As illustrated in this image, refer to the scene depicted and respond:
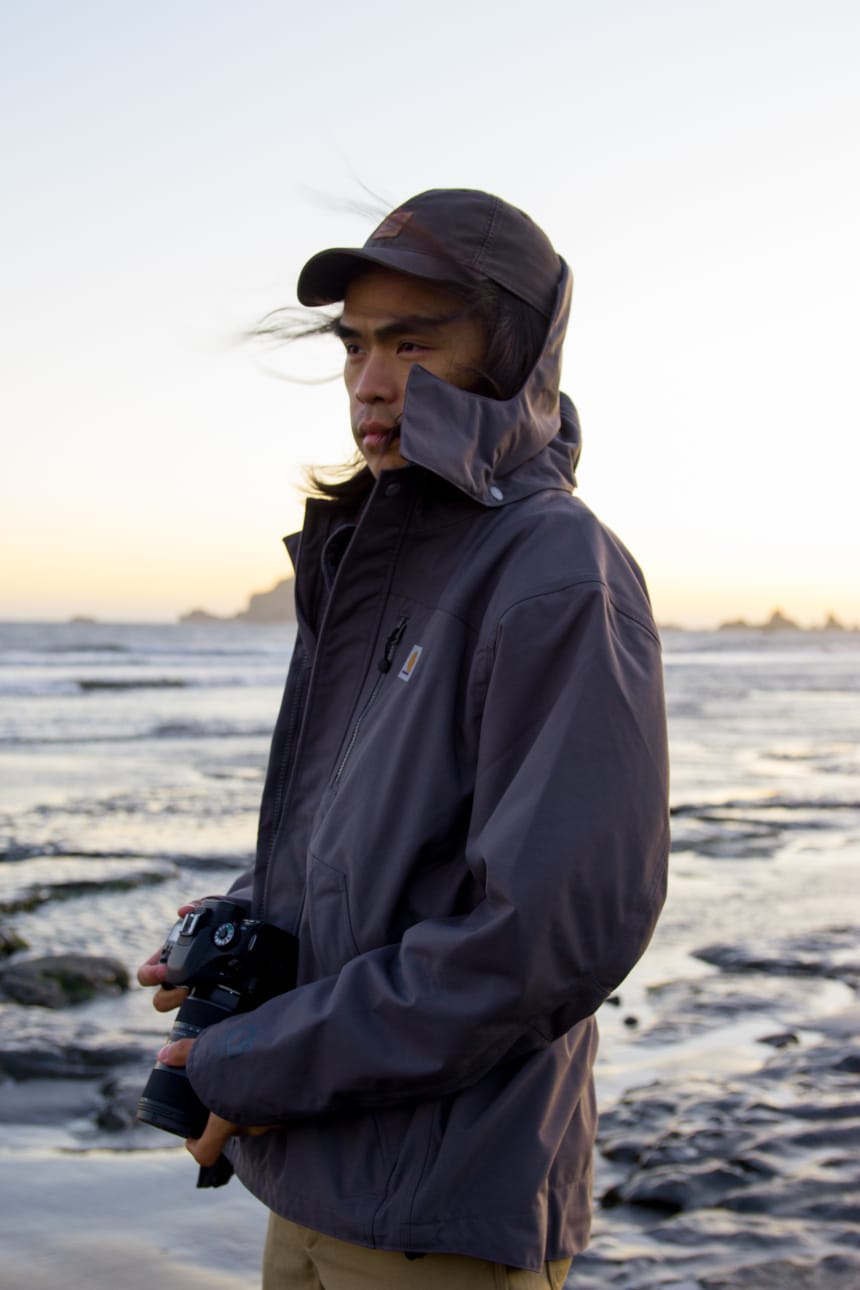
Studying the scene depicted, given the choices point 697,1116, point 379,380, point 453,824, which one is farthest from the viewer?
point 697,1116

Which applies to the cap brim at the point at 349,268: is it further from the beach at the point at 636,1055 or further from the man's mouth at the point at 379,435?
the beach at the point at 636,1055

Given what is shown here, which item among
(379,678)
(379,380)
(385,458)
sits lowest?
(379,678)

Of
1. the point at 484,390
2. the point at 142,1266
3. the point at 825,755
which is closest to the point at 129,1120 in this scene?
the point at 142,1266

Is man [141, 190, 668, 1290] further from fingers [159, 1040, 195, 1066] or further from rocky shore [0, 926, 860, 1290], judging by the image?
rocky shore [0, 926, 860, 1290]

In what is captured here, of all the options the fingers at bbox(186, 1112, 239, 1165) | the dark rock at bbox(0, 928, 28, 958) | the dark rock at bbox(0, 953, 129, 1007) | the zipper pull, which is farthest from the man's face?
the dark rock at bbox(0, 928, 28, 958)

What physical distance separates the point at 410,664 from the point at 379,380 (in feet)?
1.45

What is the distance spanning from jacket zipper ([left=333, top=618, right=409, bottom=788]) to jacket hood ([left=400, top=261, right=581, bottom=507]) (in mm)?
221

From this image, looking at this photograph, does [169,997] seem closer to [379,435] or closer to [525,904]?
[525,904]

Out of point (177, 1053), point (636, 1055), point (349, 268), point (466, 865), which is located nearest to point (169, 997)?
point (177, 1053)

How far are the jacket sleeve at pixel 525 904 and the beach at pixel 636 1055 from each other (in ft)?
6.45

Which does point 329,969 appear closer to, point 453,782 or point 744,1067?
point 453,782

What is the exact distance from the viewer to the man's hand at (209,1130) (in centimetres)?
167

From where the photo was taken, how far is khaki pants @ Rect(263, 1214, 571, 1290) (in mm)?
1581

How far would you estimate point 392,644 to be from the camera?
69.3 inches
